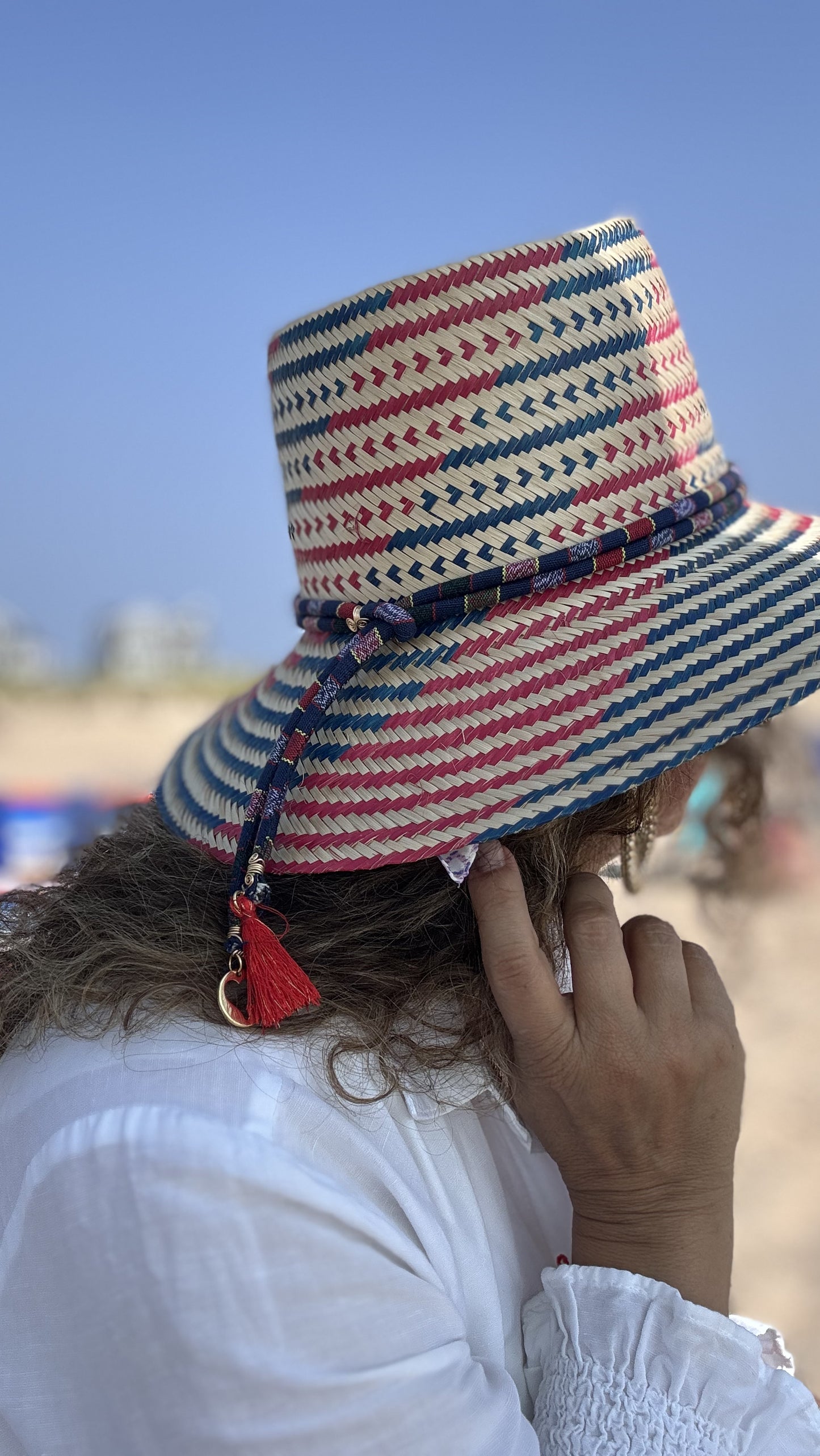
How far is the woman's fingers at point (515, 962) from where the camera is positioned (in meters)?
1.28

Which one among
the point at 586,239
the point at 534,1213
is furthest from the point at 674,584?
the point at 534,1213

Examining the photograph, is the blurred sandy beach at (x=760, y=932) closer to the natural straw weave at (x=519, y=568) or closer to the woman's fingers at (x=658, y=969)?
the woman's fingers at (x=658, y=969)

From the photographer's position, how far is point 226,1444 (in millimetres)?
1038

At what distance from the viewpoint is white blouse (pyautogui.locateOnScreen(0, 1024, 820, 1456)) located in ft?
3.44

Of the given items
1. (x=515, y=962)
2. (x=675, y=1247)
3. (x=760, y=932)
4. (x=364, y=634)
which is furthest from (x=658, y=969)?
(x=760, y=932)

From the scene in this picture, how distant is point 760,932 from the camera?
27.6ft

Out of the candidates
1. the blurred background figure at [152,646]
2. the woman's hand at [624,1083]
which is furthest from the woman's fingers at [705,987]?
the blurred background figure at [152,646]

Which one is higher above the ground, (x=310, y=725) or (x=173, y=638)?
(x=173, y=638)

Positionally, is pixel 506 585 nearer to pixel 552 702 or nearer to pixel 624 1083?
pixel 552 702

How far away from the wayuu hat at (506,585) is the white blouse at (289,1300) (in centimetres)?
15

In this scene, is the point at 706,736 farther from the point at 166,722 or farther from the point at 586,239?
the point at 166,722

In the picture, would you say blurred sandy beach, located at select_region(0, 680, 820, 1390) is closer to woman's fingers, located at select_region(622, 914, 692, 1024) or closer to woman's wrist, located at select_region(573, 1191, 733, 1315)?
woman's fingers, located at select_region(622, 914, 692, 1024)

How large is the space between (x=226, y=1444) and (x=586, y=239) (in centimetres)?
143

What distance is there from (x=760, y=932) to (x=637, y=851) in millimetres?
6954
